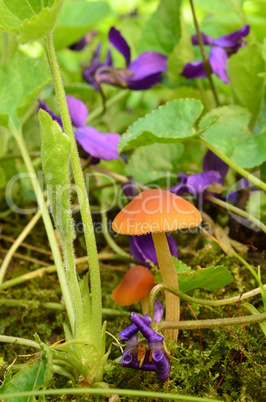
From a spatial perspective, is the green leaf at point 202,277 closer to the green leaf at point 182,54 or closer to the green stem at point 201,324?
the green stem at point 201,324

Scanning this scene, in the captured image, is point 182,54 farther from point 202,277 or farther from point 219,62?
point 202,277

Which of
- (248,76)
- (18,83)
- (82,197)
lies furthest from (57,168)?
(248,76)

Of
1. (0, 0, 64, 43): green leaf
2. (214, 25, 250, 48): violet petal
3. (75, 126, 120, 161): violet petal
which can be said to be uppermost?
(0, 0, 64, 43): green leaf

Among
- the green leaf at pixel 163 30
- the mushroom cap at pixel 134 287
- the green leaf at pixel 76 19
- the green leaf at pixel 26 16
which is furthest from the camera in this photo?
the green leaf at pixel 76 19

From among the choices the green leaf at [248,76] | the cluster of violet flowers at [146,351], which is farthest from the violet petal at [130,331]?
the green leaf at [248,76]

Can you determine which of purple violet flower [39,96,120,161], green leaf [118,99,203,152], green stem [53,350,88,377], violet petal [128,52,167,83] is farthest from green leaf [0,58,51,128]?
green stem [53,350,88,377]

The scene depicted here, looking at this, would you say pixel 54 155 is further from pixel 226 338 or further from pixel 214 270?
pixel 226 338

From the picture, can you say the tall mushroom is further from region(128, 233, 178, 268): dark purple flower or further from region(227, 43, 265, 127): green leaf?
region(227, 43, 265, 127): green leaf
